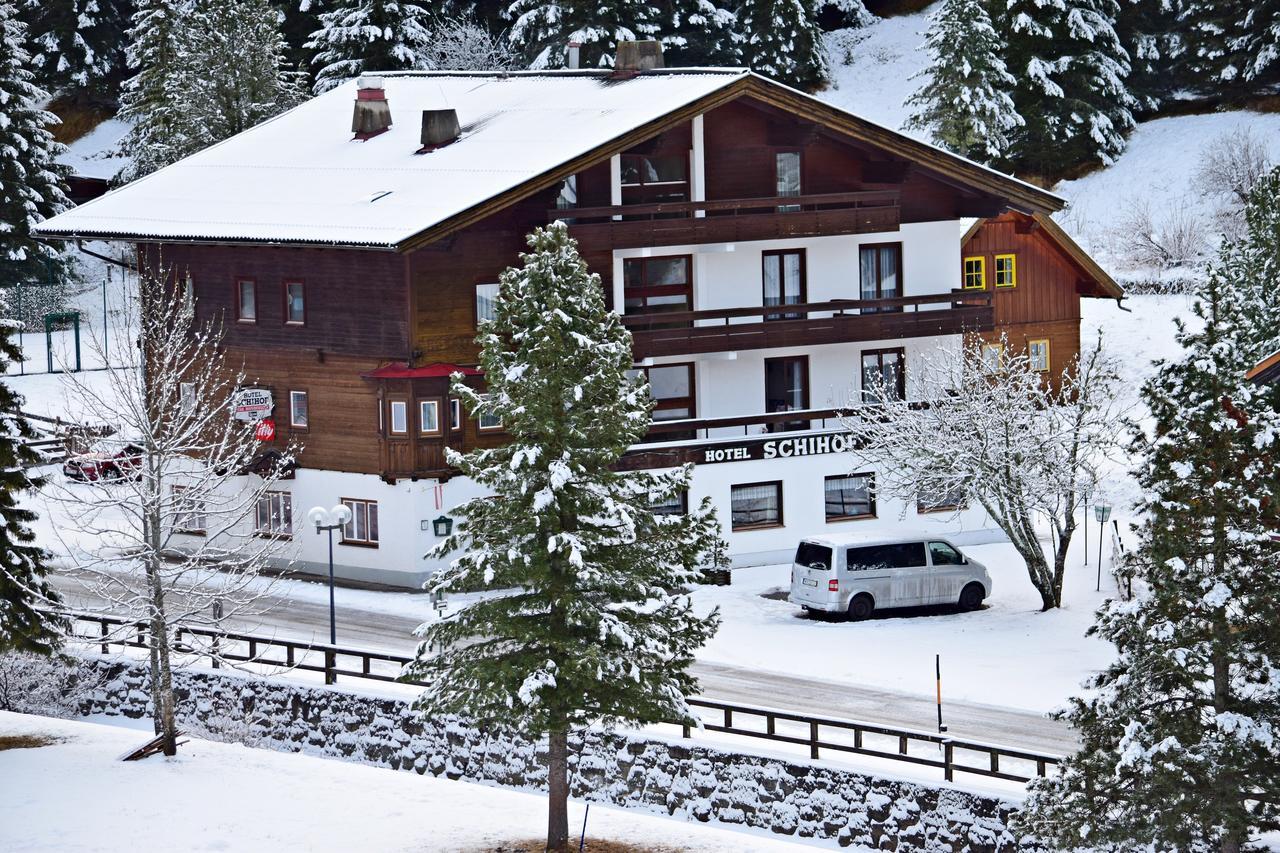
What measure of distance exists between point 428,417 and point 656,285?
22.0ft

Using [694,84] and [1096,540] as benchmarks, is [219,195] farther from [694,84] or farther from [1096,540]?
[1096,540]

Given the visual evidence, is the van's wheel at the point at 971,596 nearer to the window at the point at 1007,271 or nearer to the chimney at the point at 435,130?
the window at the point at 1007,271

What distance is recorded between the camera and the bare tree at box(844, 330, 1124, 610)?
38719mm

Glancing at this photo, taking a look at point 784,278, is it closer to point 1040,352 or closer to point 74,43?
point 1040,352

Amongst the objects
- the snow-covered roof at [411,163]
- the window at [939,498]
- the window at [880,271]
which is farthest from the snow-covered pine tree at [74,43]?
the window at [939,498]

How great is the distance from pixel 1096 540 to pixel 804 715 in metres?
16.5

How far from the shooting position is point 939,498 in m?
41.8

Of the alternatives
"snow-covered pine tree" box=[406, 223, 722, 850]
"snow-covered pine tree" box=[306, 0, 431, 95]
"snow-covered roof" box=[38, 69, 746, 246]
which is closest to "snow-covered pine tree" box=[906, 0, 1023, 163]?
"snow-covered pine tree" box=[306, 0, 431, 95]

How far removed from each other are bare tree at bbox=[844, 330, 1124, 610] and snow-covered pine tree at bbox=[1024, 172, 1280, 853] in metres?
16.9

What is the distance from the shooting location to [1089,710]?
71.1ft

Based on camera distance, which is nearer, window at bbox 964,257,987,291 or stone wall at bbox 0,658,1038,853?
stone wall at bbox 0,658,1038,853

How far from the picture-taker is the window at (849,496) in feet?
145

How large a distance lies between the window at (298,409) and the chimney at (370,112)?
8923mm

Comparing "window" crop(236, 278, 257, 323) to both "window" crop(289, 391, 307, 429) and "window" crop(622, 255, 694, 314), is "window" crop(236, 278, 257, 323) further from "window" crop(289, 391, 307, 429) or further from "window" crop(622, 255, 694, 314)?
"window" crop(622, 255, 694, 314)
